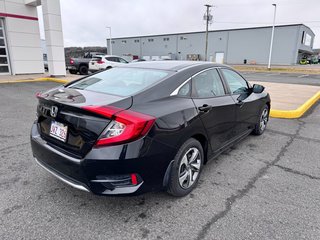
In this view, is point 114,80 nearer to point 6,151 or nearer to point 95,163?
point 95,163

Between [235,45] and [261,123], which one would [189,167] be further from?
[235,45]

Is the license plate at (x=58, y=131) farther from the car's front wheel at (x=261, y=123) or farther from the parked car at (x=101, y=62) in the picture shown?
the parked car at (x=101, y=62)

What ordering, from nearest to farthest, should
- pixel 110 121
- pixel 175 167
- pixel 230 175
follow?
pixel 110 121, pixel 175 167, pixel 230 175

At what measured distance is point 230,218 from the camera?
2424mm

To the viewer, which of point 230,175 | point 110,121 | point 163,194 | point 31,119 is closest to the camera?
point 110,121

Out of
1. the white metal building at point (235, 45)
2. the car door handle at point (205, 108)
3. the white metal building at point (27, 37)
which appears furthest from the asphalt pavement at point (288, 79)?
the white metal building at point (235, 45)

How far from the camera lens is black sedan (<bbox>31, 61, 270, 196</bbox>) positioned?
2.13 m

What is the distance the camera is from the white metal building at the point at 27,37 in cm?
1351

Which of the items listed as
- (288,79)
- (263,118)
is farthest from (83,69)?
(263,118)

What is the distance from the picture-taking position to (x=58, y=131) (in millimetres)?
2445

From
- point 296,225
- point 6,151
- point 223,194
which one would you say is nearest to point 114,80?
point 223,194

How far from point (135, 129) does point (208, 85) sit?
1.52m

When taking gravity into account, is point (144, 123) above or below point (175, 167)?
above

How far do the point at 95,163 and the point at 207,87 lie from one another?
5.92 feet
